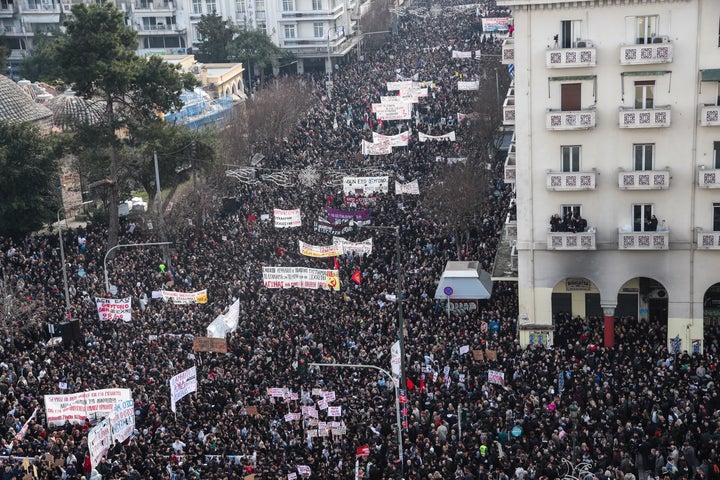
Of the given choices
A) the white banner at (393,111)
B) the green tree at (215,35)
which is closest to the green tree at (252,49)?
the green tree at (215,35)

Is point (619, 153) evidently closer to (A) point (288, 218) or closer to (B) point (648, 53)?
(B) point (648, 53)

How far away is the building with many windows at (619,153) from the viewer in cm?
4453

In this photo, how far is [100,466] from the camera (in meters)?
37.6

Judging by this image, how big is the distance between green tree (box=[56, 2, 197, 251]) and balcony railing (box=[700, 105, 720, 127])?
1137 inches

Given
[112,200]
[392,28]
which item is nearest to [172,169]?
[112,200]

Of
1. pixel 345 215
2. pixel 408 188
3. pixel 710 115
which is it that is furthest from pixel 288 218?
pixel 710 115

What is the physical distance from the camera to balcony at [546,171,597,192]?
4612cm

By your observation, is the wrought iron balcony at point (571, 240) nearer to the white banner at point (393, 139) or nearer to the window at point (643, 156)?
the window at point (643, 156)

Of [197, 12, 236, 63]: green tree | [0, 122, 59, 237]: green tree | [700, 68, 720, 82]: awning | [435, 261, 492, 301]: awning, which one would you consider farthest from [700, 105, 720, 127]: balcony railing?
[197, 12, 236, 63]: green tree

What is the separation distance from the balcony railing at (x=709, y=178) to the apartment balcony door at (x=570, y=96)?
202 inches

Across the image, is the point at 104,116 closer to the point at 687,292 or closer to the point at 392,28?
the point at 687,292

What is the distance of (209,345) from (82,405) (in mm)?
5827

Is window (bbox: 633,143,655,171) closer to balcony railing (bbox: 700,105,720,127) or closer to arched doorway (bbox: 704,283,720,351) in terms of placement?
balcony railing (bbox: 700,105,720,127)

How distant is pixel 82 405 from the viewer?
40594 mm
